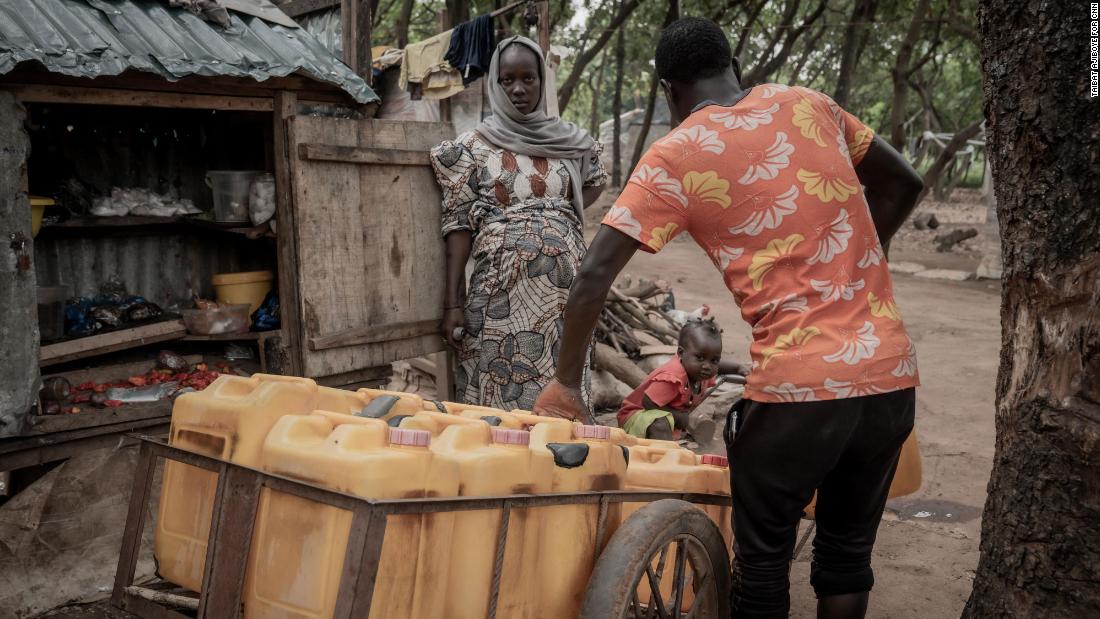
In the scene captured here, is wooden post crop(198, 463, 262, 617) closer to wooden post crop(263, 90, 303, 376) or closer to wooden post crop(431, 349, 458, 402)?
wooden post crop(263, 90, 303, 376)

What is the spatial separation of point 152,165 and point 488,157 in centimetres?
215

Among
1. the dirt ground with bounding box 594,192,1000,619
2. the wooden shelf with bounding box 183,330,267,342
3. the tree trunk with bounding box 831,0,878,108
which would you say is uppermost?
the tree trunk with bounding box 831,0,878,108

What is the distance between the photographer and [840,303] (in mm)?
2031

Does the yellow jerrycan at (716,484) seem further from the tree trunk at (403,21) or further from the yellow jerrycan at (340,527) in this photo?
the tree trunk at (403,21)

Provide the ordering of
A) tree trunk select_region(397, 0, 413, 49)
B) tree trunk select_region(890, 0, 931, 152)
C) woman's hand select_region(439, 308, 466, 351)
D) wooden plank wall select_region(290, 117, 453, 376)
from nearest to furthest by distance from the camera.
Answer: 1. wooden plank wall select_region(290, 117, 453, 376)
2. woman's hand select_region(439, 308, 466, 351)
3. tree trunk select_region(890, 0, 931, 152)
4. tree trunk select_region(397, 0, 413, 49)

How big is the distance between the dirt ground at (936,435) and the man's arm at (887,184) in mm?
1638

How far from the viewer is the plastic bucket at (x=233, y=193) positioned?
4.36 metres

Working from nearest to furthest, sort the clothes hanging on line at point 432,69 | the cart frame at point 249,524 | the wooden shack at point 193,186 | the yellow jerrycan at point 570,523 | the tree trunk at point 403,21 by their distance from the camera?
the cart frame at point 249,524 → the yellow jerrycan at point 570,523 → the wooden shack at point 193,186 → the clothes hanging on line at point 432,69 → the tree trunk at point 403,21

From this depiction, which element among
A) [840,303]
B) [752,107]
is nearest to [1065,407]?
[840,303]

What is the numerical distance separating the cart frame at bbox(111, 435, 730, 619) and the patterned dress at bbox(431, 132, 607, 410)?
1.57 m

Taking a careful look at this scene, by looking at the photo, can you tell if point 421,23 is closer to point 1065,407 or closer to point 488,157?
point 488,157

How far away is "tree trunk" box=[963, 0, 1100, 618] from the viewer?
1.89 m

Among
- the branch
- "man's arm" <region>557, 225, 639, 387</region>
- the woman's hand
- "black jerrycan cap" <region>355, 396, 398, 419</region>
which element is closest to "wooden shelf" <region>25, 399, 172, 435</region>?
the woman's hand

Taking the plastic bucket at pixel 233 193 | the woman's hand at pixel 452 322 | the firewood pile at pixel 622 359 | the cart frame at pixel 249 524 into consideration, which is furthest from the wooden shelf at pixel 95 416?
the firewood pile at pixel 622 359
